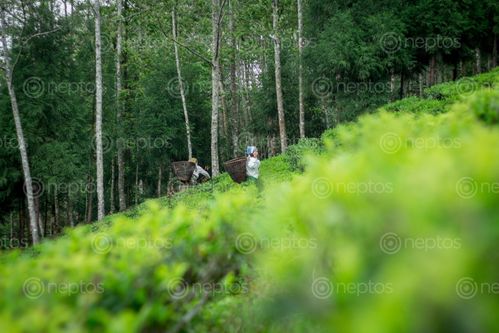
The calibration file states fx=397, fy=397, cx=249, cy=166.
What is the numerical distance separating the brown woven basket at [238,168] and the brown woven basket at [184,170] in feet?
12.6

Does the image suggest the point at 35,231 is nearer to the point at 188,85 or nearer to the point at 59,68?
the point at 59,68

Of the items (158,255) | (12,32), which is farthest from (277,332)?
(12,32)

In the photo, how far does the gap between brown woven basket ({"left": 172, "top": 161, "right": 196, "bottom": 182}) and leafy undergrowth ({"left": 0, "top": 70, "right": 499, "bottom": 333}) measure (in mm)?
13607

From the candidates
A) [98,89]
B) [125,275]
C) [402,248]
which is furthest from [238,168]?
[402,248]

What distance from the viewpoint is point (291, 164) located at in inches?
522

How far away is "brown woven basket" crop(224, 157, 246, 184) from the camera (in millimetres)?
12700

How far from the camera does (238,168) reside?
41.9 feet

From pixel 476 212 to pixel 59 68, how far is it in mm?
24016

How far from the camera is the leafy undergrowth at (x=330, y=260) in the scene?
44.5 inches

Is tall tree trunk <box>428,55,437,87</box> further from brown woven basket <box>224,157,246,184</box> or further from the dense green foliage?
brown woven basket <box>224,157,246,184</box>

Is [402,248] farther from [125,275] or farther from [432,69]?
[432,69]

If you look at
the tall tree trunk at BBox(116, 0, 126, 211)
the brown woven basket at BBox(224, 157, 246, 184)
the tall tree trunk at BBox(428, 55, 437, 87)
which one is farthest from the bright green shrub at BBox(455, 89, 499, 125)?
the tall tree trunk at BBox(116, 0, 126, 211)

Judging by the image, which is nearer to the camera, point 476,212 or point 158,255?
point 476,212

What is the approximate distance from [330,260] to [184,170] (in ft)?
49.0
